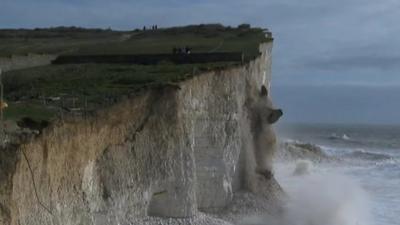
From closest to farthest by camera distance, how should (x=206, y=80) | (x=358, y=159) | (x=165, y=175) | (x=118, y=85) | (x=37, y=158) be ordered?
(x=37, y=158) → (x=165, y=175) → (x=118, y=85) → (x=206, y=80) → (x=358, y=159)

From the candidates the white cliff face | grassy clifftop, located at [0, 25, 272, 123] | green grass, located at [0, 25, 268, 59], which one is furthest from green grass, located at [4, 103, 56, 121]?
green grass, located at [0, 25, 268, 59]

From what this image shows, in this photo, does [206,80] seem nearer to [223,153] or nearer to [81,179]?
[223,153]

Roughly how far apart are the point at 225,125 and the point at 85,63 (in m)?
10.7

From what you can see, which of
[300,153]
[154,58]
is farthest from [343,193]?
[300,153]

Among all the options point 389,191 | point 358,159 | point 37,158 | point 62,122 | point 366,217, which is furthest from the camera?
point 358,159

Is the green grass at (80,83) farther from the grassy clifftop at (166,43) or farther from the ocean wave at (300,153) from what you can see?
the ocean wave at (300,153)

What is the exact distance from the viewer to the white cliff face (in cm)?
1545

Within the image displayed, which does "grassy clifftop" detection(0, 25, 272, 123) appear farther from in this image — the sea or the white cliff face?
the sea

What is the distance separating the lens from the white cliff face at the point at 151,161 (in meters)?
15.4

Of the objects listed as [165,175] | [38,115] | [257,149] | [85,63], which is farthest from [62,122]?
[85,63]

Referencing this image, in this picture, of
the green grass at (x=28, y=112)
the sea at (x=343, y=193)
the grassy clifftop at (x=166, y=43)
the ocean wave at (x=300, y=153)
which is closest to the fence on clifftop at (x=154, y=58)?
the grassy clifftop at (x=166, y=43)

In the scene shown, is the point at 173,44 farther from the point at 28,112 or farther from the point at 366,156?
the point at 366,156

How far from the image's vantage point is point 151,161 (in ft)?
69.5

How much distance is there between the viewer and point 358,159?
6238cm
